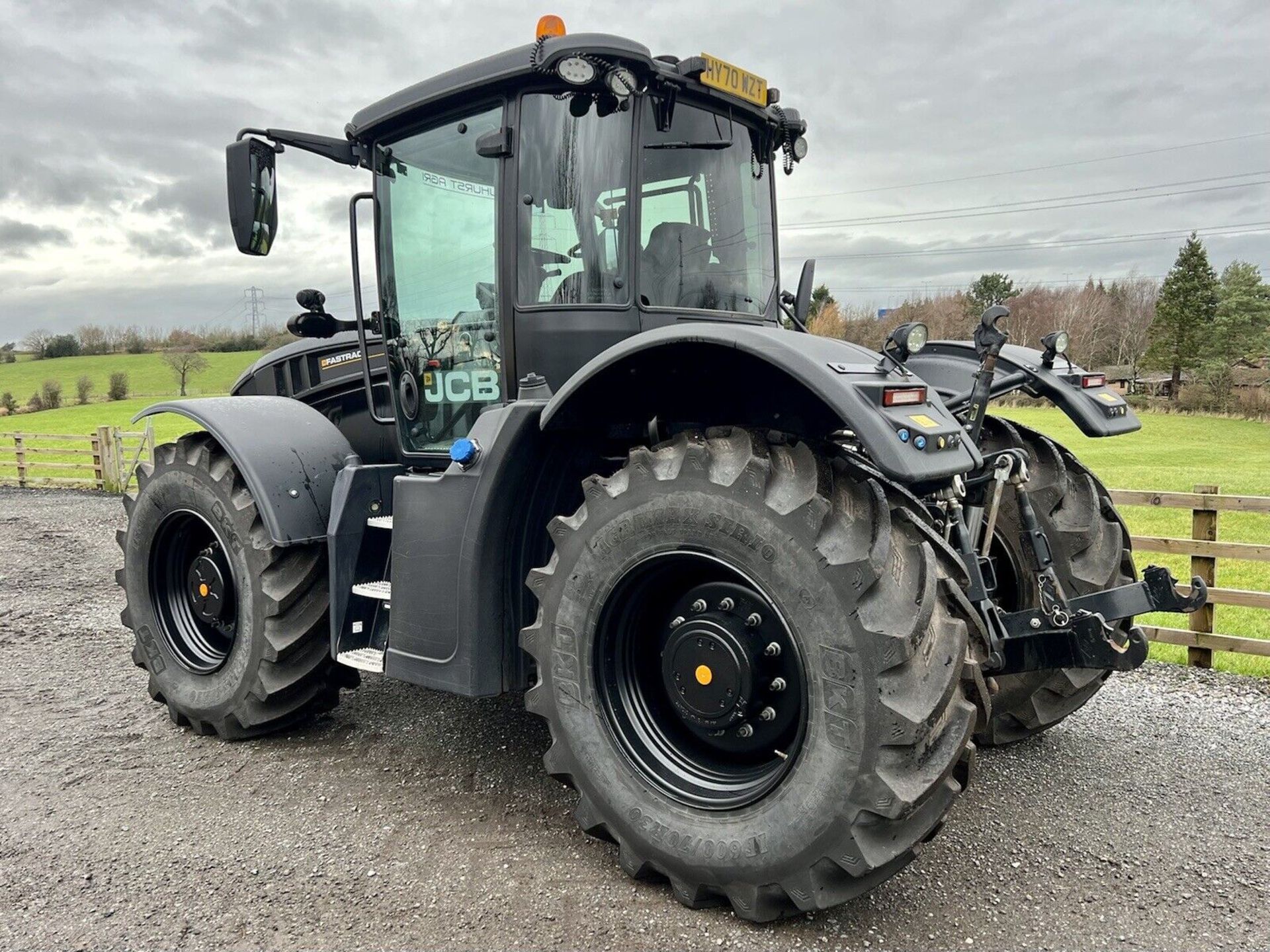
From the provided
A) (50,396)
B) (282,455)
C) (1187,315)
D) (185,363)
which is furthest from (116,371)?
(1187,315)

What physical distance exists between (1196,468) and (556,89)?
24.5 meters

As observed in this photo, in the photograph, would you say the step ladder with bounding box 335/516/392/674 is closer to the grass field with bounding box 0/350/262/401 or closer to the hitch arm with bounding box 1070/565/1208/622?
the hitch arm with bounding box 1070/565/1208/622

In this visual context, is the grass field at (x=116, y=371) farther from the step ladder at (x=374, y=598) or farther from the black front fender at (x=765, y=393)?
the black front fender at (x=765, y=393)

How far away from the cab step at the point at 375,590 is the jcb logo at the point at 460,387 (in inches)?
33.0

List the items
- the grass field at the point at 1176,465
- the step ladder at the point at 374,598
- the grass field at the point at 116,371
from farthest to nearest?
the grass field at the point at 116,371 < the grass field at the point at 1176,465 < the step ladder at the point at 374,598

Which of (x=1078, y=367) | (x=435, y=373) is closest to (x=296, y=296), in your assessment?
(x=435, y=373)

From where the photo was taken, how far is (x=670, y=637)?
2826 mm

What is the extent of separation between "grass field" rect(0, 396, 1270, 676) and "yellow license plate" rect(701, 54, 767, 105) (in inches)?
129

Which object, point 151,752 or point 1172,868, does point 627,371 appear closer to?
point 1172,868

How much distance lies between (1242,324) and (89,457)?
63226 millimetres

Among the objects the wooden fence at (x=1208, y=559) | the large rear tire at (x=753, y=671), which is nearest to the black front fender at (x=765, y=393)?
the large rear tire at (x=753, y=671)

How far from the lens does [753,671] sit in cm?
264

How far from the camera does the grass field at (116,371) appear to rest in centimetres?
4794

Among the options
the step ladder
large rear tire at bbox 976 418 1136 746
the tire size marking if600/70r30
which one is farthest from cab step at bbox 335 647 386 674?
large rear tire at bbox 976 418 1136 746
